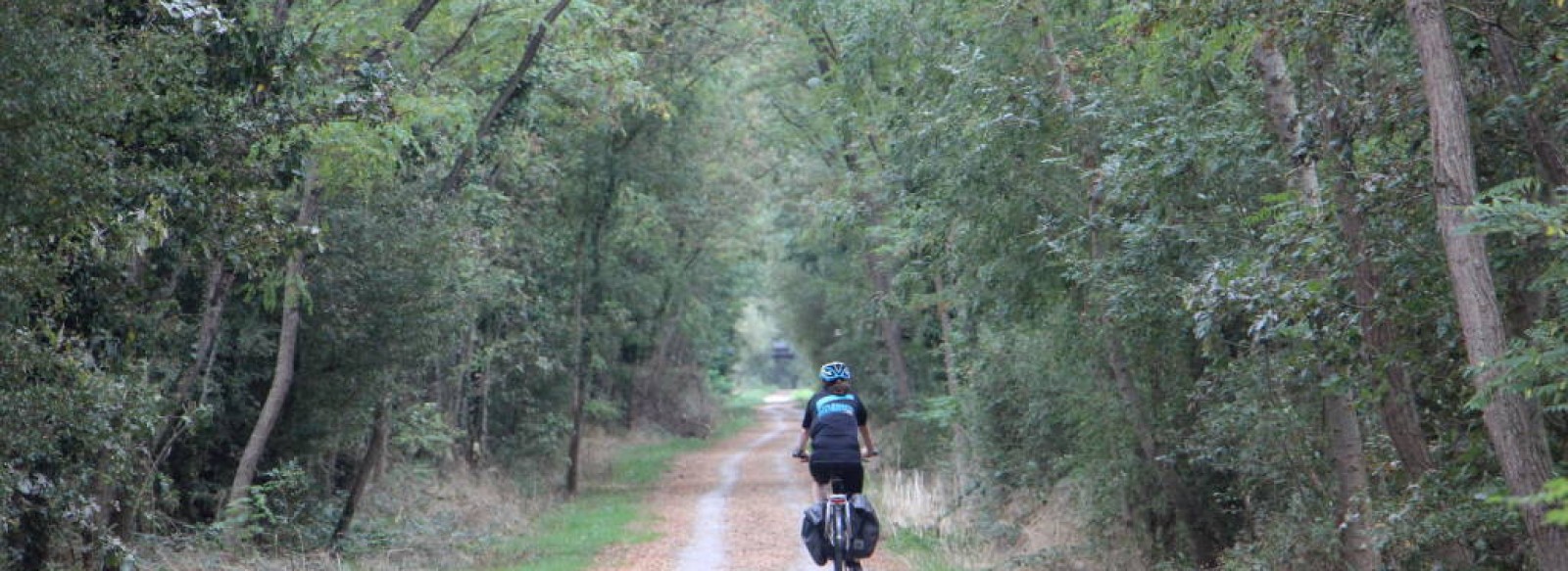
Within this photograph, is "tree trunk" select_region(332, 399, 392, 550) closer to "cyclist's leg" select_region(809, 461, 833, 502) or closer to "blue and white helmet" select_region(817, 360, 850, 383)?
"cyclist's leg" select_region(809, 461, 833, 502)

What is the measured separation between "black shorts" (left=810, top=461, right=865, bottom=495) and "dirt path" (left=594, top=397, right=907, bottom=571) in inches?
186

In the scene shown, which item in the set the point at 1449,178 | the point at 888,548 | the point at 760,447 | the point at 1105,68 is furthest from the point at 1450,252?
the point at 760,447

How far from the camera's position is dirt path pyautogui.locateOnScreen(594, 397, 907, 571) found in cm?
1652

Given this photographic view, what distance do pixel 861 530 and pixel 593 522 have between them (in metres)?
13.7

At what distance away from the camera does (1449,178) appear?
6.11m

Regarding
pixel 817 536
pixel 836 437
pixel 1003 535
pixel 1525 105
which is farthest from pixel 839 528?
pixel 1003 535

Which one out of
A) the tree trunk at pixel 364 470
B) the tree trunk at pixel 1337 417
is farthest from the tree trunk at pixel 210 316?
the tree trunk at pixel 1337 417

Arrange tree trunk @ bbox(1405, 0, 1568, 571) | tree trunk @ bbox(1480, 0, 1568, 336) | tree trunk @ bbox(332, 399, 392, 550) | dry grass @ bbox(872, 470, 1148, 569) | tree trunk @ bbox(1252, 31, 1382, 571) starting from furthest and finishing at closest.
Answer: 1. tree trunk @ bbox(332, 399, 392, 550)
2. dry grass @ bbox(872, 470, 1148, 569)
3. tree trunk @ bbox(1252, 31, 1382, 571)
4. tree trunk @ bbox(1480, 0, 1568, 336)
5. tree trunk @ bbox(1405, 0, 1568, 571)

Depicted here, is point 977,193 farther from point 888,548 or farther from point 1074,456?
point 888,548

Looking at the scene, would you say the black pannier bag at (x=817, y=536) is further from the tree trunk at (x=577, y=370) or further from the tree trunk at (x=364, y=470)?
the tree trunk at (x=577, y=370)

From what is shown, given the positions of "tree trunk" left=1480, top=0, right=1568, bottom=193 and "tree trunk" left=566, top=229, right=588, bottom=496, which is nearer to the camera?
"tree trunk" left=1480, top=0, right=1568, bottom=193

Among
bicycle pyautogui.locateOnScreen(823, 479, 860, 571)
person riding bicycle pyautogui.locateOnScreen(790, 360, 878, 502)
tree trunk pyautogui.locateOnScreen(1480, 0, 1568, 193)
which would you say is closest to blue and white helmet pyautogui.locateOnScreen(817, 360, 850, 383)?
person riding bicycle pyautogui.locateOnScreen(790, 360, 878, 502)

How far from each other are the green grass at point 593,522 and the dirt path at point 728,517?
392 mm

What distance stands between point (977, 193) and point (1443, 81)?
6521 mm
